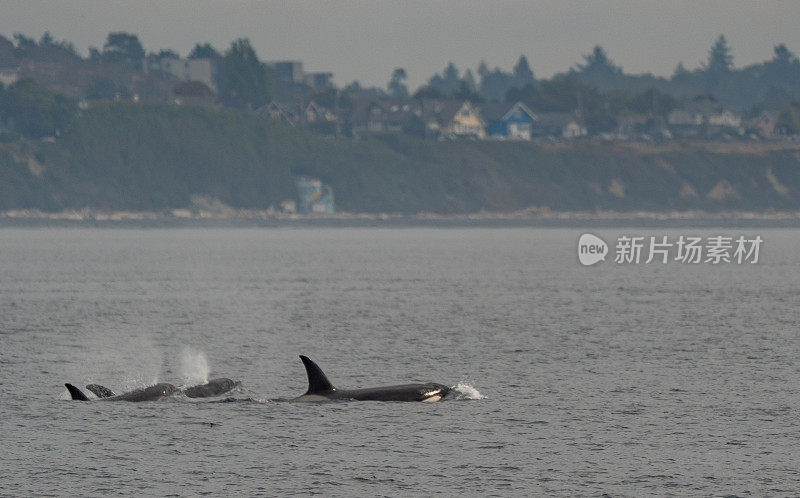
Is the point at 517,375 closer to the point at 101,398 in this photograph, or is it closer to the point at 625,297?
the point at 101,398

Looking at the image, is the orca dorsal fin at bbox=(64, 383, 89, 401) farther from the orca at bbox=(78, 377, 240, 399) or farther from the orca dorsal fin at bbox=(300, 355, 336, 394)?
the orca dorsal fin at bbox=(300, 355, 336, 394)

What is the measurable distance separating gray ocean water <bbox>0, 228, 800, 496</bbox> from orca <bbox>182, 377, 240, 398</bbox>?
0.66m

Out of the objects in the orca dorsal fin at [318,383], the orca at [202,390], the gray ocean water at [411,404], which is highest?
the orca dorsal fin at [318,383]

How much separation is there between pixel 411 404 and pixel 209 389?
8.26m

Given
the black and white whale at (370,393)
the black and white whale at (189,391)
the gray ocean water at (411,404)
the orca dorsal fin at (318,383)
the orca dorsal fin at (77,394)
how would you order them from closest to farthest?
the gray ocean water at (411,404) → the orca dorsal fin at (77,394) → the orca dorsal fin at (318,383) → the black and white whale at (370,393) → the black and white whale at (189,391)

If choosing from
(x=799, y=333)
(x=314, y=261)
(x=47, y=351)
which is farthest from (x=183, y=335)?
(x=314, y=261)

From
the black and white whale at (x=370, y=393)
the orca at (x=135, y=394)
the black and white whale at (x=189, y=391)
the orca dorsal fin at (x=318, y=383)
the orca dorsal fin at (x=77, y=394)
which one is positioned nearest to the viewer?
the orca dorsal fin at (x=77, y=394)

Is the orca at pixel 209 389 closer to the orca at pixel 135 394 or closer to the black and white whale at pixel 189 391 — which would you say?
the black and white whale at pixel 189 391

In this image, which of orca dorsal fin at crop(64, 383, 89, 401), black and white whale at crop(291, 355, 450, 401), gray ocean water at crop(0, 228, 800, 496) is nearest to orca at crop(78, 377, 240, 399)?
orca dorsal fin at crop(64, 383, 89, 401)

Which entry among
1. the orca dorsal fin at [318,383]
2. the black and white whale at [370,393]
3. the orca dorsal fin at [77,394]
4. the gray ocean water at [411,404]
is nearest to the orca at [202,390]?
the orca dorsal fin at [77,394]

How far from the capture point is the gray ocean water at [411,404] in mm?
36219

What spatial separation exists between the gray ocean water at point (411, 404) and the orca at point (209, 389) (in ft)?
2.18

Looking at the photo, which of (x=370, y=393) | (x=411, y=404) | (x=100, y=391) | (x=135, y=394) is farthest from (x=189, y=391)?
(x=411, y=404)

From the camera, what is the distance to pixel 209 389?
4972cm
